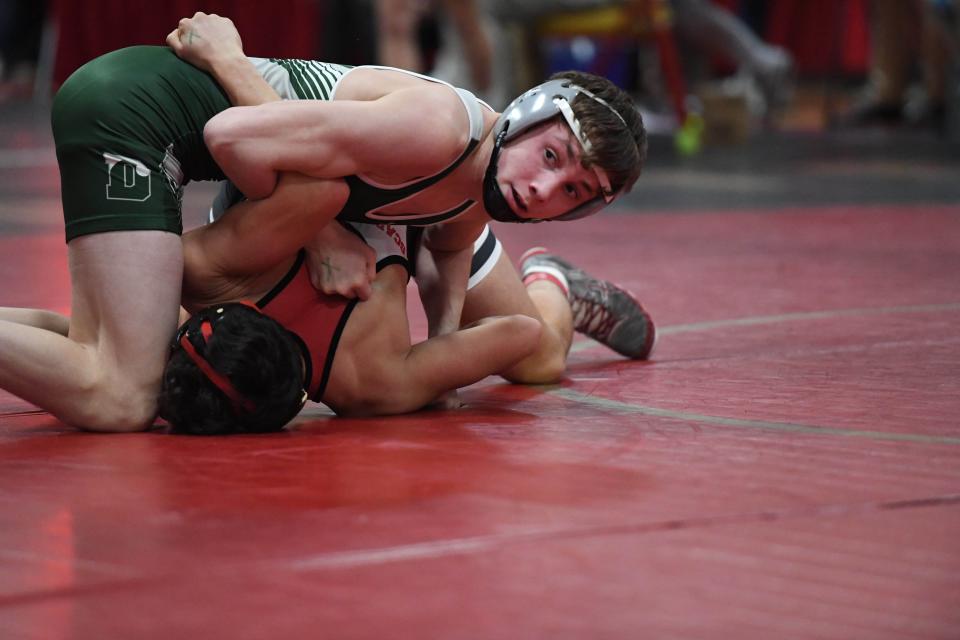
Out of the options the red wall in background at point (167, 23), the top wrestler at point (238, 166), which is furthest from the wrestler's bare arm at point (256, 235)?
the red wall in background at point (167, 23)

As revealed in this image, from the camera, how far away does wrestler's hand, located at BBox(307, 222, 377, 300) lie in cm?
276

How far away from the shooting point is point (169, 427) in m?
2.74

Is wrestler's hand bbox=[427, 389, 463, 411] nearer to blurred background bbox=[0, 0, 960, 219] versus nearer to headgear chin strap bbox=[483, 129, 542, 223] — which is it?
headgear chin strap bbox=[483, 129, 542, 223]

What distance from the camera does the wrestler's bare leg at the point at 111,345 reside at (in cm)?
264

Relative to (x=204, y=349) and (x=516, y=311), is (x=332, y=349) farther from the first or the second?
(x=516, y=311)

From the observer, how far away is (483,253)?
10.8 feet

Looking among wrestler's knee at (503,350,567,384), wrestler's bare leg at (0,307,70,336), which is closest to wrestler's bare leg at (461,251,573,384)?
wrestler's knee at (503,350,567,384)

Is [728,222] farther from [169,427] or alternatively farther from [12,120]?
[12,120]

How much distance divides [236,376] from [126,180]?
0.45 m

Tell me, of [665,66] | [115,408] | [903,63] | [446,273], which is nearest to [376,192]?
[446,273]

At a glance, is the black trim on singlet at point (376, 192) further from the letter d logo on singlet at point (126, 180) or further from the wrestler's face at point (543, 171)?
the letter d logo on singlet at point (126, 180)

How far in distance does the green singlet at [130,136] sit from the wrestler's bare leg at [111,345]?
5 centimetres

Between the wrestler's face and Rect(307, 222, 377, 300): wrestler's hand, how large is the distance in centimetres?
29

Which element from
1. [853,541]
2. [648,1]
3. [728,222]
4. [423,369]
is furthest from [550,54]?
[853,541]
